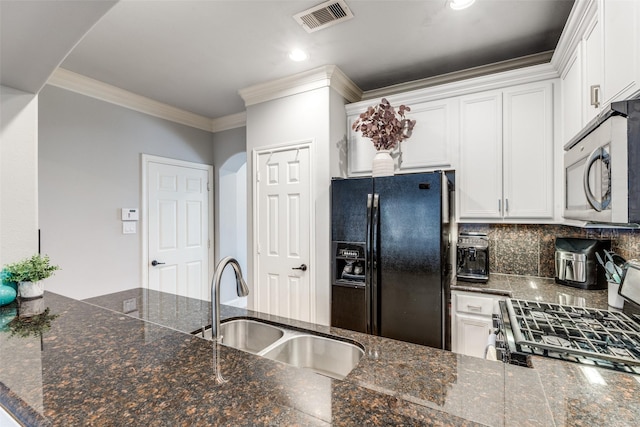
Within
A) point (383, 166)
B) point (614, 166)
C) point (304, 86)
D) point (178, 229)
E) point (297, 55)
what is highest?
point (297, 55)

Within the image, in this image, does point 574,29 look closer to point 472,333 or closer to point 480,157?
point 480,157

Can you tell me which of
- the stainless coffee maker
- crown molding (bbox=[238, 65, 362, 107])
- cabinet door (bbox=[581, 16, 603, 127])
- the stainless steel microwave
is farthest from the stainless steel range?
crown molding (bbox=[238, 65, 362, 107])

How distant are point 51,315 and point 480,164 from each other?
269 cm

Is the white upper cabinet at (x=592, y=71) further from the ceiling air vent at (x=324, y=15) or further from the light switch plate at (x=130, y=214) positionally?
the light switch plate at (x=130, y=214)

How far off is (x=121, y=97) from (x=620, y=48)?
3722mm

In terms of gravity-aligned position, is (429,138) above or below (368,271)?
above

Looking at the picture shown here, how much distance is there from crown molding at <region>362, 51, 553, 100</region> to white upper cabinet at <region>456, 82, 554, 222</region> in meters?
0.30

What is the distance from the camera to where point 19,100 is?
1.57m

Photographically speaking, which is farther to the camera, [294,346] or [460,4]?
[460,4]

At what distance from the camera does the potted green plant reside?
1.39 m

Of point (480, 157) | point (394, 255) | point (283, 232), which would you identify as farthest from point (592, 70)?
point (283, 232)

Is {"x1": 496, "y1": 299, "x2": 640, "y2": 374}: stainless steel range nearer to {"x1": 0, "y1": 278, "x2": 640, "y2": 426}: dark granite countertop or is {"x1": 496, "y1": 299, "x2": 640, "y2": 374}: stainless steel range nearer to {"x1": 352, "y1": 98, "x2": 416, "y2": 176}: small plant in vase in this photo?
{"x1": 0, "y1": 278, "x2": 640, "y2": 426}: dark granite countertop

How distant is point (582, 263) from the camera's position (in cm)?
196

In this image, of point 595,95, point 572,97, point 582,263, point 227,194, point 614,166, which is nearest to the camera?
point 614,166
